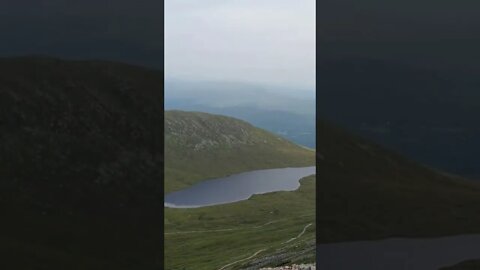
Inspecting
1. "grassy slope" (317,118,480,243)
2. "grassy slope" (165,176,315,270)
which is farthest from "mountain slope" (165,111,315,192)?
"grassy slope" (317,118,480,243)

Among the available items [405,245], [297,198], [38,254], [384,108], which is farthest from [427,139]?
[297,198]

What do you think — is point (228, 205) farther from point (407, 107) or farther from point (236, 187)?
point (407, 107)

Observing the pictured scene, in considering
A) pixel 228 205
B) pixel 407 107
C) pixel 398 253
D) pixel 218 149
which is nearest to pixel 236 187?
pixel 228 205

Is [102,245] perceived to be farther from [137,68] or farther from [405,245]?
[405,245]

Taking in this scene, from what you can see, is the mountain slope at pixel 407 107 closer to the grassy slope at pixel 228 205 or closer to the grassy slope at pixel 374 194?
the grassy slope at pixel 374 194

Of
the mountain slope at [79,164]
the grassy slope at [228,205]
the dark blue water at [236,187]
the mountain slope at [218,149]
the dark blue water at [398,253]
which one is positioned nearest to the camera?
the mountain slope at [79,164]

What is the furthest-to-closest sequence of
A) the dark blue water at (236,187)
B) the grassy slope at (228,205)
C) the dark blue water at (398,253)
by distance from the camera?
the dark blue water at (236,187) < the grassy slope at (228,205) < the dark blue water at (398,253)

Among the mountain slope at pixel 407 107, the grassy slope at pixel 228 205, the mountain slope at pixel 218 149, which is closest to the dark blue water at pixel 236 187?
the grassy slope at pixel 228 205

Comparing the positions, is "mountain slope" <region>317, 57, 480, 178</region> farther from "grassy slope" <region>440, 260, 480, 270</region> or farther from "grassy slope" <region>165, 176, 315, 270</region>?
"grassy slope" <region>165, 176, 315, 270</region>
